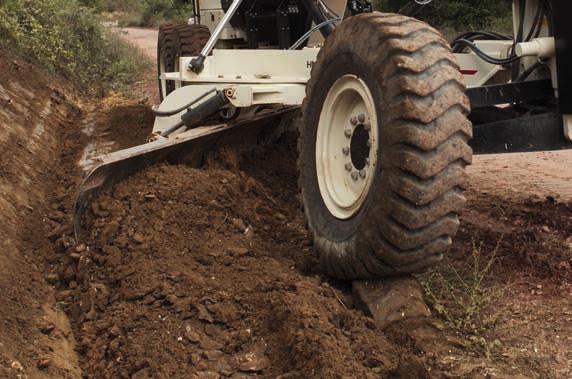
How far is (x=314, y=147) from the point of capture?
4.45 m

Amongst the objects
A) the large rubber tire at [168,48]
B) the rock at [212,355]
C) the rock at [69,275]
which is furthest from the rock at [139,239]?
the large rubber tire at [168,48]

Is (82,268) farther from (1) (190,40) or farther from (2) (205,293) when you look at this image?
(1) (190,40)

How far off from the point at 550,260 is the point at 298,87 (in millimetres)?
2264

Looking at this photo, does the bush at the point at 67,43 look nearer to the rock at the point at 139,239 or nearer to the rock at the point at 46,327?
the rock at the point at 139,239

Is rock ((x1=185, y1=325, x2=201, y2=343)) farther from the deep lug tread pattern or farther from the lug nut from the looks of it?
the deep lug tread pattern

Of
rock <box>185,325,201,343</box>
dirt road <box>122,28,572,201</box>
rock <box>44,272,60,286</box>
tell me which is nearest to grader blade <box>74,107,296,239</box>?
rock <box>44,272,60,286</box>

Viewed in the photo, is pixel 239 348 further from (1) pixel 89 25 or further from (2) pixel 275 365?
(1) pixel 89 25

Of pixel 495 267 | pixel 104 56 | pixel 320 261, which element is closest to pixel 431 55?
pixel 320 261

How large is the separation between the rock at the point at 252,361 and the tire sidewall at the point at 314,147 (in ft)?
2.80

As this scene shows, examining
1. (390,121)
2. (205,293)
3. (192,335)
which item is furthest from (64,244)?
(390,121)

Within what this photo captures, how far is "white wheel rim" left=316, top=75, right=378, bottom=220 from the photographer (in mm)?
3965

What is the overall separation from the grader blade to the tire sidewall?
137 centimetres

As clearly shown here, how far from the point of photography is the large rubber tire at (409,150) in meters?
3.45

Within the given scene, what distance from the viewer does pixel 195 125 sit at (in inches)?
237
